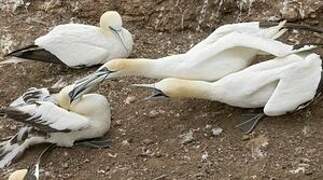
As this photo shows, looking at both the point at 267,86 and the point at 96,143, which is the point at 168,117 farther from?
the point at 267,86

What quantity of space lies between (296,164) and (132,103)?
4.11ft

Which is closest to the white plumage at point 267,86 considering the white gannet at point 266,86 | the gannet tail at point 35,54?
the white gannet at point 266,86

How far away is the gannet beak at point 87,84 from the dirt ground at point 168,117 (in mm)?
267

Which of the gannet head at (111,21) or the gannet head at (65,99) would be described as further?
the gannet head at (111,21)

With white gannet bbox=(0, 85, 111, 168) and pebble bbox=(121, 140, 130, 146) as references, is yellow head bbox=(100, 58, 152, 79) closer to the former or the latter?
white gannet bbox=(0, 85, 111, 168)

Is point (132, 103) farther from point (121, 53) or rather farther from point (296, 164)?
point (296, 164)

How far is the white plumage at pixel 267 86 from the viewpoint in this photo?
4785 millimetres

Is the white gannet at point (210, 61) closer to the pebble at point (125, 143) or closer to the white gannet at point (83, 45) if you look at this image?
the pebble at point (125, 143)

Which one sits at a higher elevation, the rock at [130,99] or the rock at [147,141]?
the rock at [130,99]

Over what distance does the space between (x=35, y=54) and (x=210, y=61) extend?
132 cm

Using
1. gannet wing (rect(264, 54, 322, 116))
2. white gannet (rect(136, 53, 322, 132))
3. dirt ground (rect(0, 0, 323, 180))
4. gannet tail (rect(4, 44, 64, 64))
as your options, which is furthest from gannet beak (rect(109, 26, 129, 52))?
gannet wing (rect(264, 54, 322, 116))

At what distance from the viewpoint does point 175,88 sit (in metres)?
4.91

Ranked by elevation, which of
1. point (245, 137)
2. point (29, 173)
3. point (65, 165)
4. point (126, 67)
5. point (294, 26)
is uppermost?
point (294, 26)

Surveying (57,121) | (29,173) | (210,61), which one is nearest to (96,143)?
(57,121)
